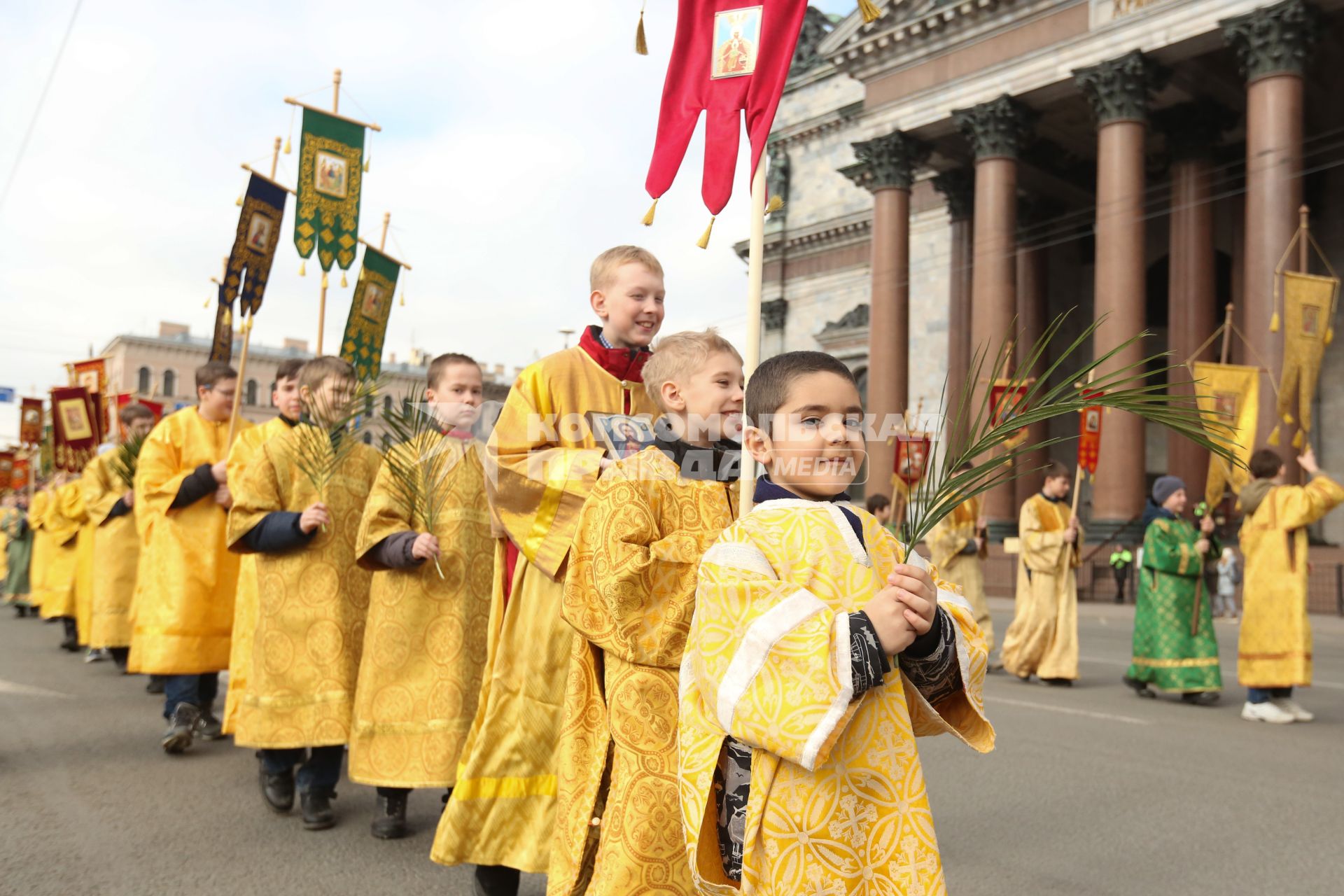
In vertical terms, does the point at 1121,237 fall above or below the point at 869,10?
above

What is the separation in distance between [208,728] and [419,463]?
3548mm

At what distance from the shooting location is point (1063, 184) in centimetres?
3030

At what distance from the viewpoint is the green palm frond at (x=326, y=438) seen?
5.11m

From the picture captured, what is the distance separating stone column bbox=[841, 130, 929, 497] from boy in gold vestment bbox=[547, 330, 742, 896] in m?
24.8

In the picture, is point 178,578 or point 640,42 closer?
point 640,42

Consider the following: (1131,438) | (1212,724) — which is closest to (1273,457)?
(1212,724)

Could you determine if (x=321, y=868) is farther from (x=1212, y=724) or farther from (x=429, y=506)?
(x=1212, y=724)

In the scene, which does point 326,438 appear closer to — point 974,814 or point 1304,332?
point 974,814

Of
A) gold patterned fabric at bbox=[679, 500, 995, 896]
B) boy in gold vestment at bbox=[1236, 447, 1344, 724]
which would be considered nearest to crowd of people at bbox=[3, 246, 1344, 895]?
gold patterned fabric at bbox=[679, 500, 995, 896]

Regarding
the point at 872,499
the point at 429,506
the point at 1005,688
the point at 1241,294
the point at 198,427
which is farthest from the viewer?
the point at 1241,294

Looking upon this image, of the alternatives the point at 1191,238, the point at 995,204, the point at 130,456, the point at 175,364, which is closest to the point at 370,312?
the point at 130,456

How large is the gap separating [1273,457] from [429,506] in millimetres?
7360

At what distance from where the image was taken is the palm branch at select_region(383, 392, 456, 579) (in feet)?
15.4

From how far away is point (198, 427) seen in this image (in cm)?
706
